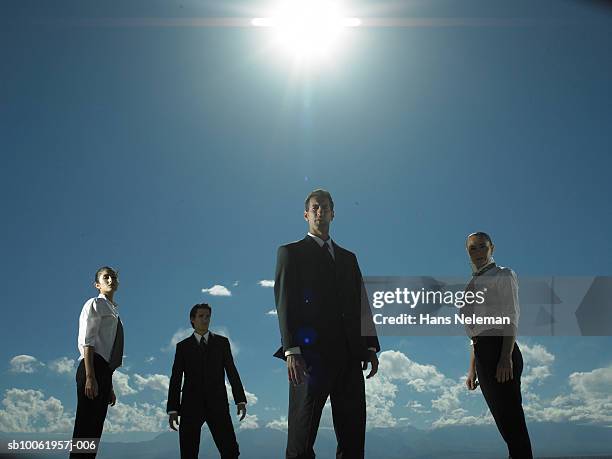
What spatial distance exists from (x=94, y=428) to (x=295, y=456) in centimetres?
207

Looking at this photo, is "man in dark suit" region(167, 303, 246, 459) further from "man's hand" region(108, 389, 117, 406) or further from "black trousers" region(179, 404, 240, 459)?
"man's hand" region(108, 389, 117, 406)

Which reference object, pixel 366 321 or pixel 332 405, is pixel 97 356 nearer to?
pixel 332 405

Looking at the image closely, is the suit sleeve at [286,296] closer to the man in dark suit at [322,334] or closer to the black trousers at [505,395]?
the man in dark suit at [322,334]

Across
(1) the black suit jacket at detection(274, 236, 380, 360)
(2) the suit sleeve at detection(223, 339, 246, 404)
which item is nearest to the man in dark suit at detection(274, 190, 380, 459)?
(1) the black suit jacket at detection(274, 236, 380, 360)

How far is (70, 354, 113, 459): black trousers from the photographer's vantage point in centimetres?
572


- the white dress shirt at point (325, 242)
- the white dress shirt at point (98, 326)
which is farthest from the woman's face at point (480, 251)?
the white dress shirt at point (98, 326)

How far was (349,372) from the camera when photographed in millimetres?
4816

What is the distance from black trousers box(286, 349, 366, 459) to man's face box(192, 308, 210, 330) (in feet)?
8.57

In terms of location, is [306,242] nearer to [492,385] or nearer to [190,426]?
[492,385]

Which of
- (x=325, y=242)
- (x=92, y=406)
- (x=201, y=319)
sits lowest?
(x=92, y=406)

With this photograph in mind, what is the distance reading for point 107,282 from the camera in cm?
612

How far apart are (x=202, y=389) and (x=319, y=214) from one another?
280 cm

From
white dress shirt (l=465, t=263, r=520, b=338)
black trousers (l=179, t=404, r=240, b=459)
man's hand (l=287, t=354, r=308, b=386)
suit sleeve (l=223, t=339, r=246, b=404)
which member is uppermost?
white dress shirt (l=465, t=263, r=520, b=338)

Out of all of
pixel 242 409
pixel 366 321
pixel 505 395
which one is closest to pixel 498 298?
pixel 505 395
